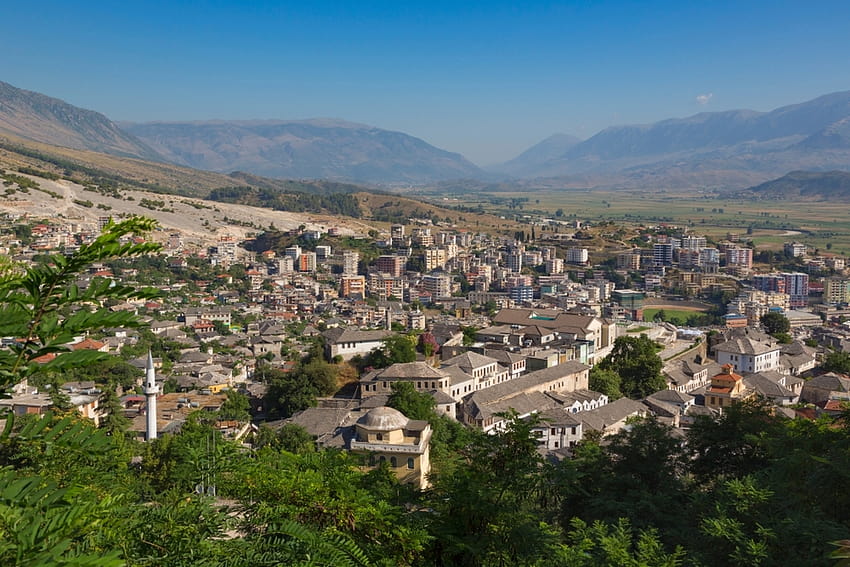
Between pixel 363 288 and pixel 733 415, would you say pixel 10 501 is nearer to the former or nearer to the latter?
pixel 733 415

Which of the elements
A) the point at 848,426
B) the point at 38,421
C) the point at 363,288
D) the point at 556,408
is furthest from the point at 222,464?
the point at 363,288

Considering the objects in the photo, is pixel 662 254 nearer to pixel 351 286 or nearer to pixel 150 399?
pixel 351 286

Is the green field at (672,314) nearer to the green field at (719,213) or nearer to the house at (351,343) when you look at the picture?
the house at (351,343)

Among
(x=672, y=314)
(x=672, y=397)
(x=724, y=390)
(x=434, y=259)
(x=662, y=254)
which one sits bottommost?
(x=672, y=314)

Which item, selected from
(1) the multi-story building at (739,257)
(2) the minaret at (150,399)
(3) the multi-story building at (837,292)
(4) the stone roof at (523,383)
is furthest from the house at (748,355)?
(1) the multi-story building at (739,257)

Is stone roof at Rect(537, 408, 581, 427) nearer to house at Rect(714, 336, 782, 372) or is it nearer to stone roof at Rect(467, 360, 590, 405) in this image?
stone roof at Rect(467, 360, 590, 405)

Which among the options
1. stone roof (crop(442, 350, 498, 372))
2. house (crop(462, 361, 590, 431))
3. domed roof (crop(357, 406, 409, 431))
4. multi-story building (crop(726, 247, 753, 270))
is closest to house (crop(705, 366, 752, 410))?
house (crop(462, 361, 590, 431))

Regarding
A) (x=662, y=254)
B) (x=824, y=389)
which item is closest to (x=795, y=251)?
(x=662, y=254)
